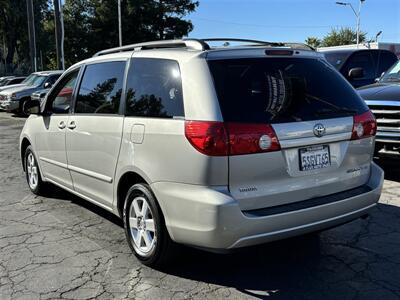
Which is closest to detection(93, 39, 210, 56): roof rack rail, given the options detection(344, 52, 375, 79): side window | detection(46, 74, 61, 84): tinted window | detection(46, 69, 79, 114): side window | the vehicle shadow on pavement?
detection(46, 69, 79, 114): side window

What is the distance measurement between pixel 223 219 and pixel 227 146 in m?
0.49

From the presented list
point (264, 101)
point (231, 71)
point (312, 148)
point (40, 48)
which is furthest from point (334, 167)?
point (40, 48)

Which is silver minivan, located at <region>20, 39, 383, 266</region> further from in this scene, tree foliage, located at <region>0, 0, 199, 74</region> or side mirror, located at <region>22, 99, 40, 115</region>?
tree foliage, located at <region>0, 0, 199, 74</region>

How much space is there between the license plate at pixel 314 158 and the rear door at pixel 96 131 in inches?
61.9

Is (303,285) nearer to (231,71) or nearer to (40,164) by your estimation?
(231,71)

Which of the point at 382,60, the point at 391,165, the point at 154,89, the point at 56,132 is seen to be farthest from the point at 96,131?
the point at 382,60

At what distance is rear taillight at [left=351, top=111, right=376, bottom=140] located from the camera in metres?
4.05

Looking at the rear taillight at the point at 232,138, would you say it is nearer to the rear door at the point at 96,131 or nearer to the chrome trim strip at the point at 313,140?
the chrome trim strip at the point at 313,140

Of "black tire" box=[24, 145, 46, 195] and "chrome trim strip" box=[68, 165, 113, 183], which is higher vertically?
"chrome trim strip" box=[68, 165, 113, 183]

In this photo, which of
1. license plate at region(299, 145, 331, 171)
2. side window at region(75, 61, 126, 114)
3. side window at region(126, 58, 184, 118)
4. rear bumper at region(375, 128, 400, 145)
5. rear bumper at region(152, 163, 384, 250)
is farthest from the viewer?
rear bumper at region(375, 128, 400, 145)

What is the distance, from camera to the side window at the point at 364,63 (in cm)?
1160

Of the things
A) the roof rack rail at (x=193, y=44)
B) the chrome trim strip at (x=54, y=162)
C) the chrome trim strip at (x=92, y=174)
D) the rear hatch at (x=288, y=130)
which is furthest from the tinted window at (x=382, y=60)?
the chrome trim strip at (x=92, y=174)

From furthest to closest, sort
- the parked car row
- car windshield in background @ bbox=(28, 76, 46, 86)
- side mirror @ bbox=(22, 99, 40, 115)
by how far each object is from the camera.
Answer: car windshield in background @ bbox=(28, 76, 46, 86), the parked car row, side mirror @ bbox=(22, 99, 40, 115)

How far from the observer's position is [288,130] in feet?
11.8
